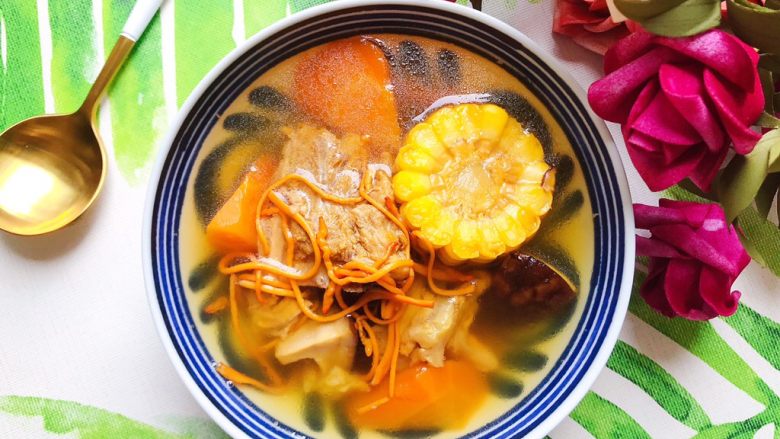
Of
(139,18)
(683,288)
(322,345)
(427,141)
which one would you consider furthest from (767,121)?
(139,18)

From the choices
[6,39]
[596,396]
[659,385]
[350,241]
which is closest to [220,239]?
[350,241]

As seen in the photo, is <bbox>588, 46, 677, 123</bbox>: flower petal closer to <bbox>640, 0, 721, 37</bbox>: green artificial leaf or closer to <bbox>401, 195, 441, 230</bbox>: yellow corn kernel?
<bbox>640, 0, 721, 37</bbox>: green artificial leaf

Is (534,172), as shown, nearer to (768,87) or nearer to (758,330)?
(768,87)

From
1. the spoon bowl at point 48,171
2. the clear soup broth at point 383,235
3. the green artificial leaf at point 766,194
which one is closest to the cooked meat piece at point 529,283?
the clear soup broth at point 383,235

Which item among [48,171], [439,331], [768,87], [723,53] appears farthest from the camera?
[48,171]

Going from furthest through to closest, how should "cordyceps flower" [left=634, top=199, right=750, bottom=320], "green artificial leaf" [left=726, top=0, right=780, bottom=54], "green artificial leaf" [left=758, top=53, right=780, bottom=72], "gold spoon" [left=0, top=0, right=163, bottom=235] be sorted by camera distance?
"gold spoon" [left=0, top=0, right=163, bottom=235] < "cordyceps flower" [left=634, top=199, right=750, bottom=320] < "green artificial leaf" [left=758, top=53, right=780, bottom=72] < "green artificial leaf" [left=726, top=0, right=780, bottom=54]

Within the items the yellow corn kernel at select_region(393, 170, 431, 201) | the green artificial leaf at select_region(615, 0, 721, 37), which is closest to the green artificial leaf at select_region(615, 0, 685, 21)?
the green artificial leaf at select_region(615, 0, 721, 37)
